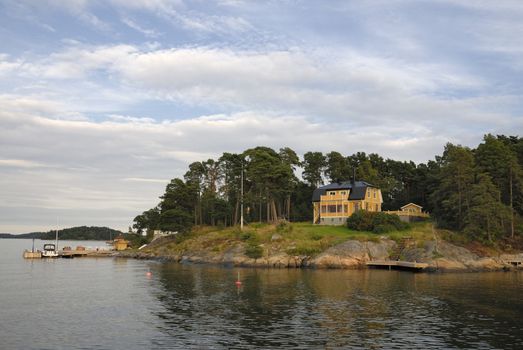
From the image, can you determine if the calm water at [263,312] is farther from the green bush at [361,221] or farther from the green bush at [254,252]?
the green bush at [361,221]

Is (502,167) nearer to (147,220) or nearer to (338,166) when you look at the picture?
(338,166)

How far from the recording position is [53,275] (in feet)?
251

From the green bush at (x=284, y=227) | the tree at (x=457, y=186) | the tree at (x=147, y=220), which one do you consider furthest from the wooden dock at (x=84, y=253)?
the tree at (x=457, y=186)

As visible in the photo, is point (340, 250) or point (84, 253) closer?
point (340, 250)

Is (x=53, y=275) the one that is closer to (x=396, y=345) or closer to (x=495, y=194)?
(x=396, y=345)

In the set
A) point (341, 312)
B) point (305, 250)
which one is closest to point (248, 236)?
point (305, 250)

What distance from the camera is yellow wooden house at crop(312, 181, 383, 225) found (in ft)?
355

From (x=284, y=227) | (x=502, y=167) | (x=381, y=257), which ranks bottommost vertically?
(x=381, y=257)

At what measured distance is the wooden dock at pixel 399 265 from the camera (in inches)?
3135

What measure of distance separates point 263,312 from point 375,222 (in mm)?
60493

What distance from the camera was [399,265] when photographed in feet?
269

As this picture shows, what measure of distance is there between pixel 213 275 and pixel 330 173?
68.9 meters

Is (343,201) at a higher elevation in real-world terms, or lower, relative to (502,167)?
lower

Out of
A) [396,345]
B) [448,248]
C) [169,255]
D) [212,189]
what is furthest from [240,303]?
[212,189]
